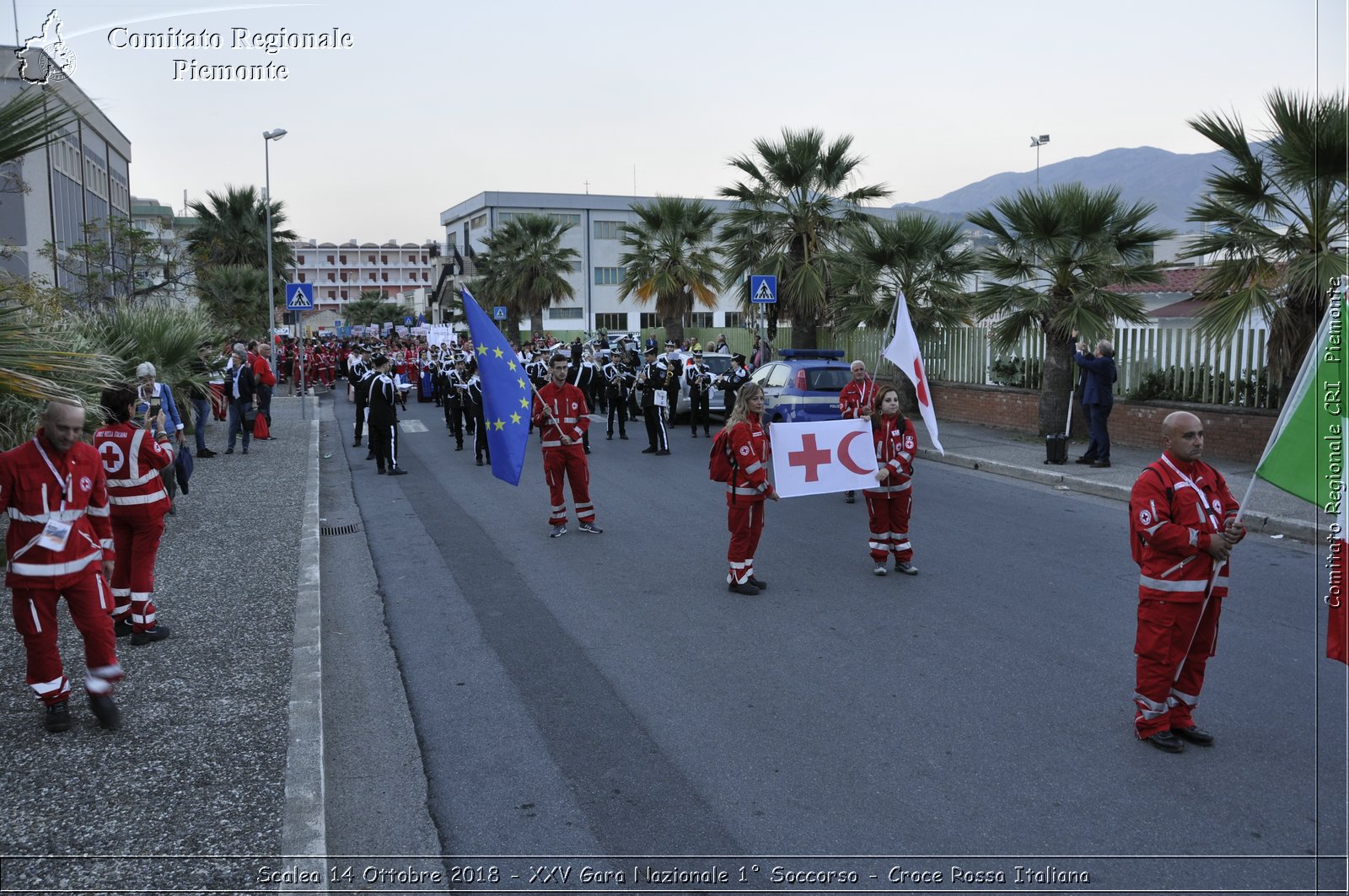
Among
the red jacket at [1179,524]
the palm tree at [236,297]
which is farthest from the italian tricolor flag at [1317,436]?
the palm tree at [236,297]

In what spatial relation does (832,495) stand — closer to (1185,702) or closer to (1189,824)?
(1185,702)

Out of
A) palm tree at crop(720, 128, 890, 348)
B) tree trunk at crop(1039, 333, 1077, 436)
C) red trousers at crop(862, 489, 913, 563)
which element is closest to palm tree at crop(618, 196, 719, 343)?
palm tree at crop(720, 128, 890, 348)

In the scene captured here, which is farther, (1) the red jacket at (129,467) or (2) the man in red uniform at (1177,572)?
(1) the red jacket at (129,467)

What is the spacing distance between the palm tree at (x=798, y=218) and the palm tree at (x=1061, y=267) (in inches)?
302

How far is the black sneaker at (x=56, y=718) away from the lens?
5223mm

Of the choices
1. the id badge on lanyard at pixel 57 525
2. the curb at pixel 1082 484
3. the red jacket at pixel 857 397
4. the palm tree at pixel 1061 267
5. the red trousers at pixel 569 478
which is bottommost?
the curb at pixel 1082 484

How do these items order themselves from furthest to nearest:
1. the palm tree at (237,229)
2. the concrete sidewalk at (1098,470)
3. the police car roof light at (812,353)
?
the palm tree at (237,229) < the police car roof light at (812,353) < the concrete sidewalk at (1098,470)

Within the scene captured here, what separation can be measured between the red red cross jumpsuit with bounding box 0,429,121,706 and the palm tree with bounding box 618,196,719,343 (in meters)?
28.7

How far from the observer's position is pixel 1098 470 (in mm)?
14203

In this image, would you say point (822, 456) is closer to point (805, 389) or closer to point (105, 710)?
point (105, 710)

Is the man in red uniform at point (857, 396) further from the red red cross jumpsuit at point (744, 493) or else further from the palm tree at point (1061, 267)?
the palm tree at point (1061, 267)

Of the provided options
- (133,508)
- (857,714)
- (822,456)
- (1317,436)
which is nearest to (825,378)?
(822,456)

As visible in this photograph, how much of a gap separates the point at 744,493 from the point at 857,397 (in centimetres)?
470

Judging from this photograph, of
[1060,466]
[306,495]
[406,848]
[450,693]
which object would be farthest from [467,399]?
[406,848]
